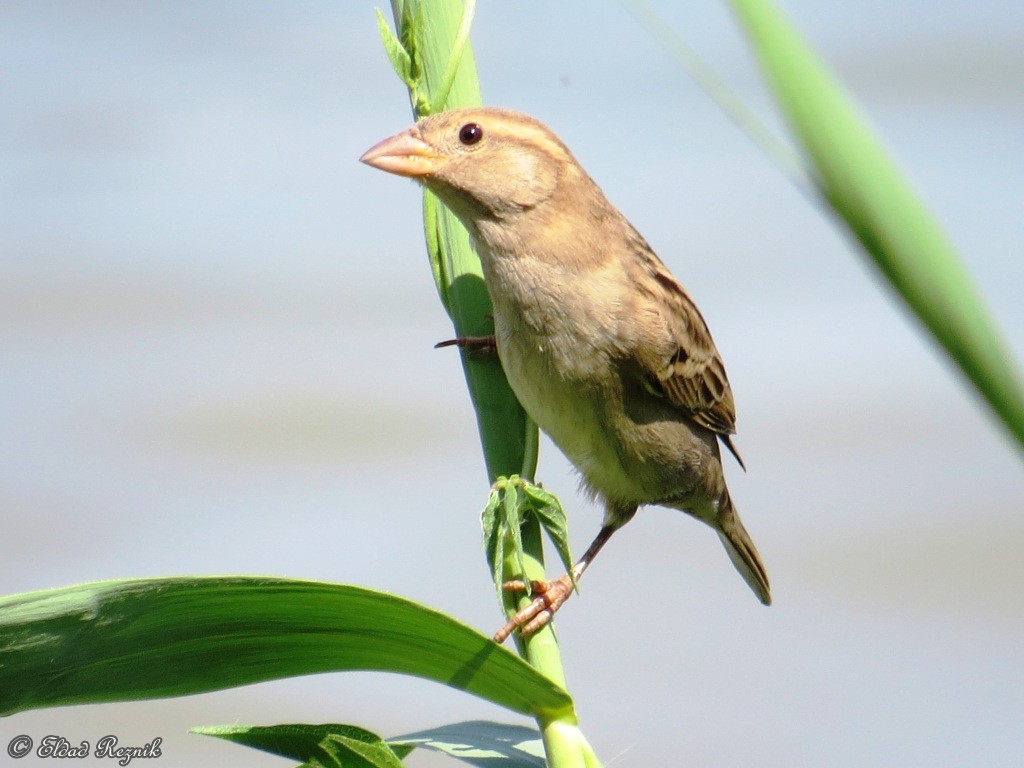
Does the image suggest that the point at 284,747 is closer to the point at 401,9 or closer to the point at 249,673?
the point at 249,673

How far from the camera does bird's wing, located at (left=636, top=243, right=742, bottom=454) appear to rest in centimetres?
206

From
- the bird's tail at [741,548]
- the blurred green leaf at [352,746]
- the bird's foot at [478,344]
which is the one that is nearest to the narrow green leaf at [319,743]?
the blurred green leaf at [352,746]

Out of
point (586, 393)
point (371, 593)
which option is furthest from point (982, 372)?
point (586, 393)

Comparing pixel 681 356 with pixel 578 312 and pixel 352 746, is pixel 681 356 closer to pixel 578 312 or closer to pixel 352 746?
pixel 578 312

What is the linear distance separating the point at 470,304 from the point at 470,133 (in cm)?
35

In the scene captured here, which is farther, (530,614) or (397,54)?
(397,54)

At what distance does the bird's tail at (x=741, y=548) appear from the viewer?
2657 millimetres

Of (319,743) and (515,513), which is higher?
(515,513)

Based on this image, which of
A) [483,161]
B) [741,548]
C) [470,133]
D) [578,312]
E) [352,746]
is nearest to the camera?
[352,746]

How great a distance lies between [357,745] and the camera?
0.80 m

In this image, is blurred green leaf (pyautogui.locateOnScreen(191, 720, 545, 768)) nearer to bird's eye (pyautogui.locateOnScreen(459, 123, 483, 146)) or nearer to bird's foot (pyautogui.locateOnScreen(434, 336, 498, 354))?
bird's foot (pyautogui.locateOnScreen(434, 336, 498, 354))

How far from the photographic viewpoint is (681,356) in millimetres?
2176

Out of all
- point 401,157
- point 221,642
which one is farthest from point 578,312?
point 221,642

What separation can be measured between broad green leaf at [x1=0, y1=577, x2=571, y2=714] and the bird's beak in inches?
34.8
